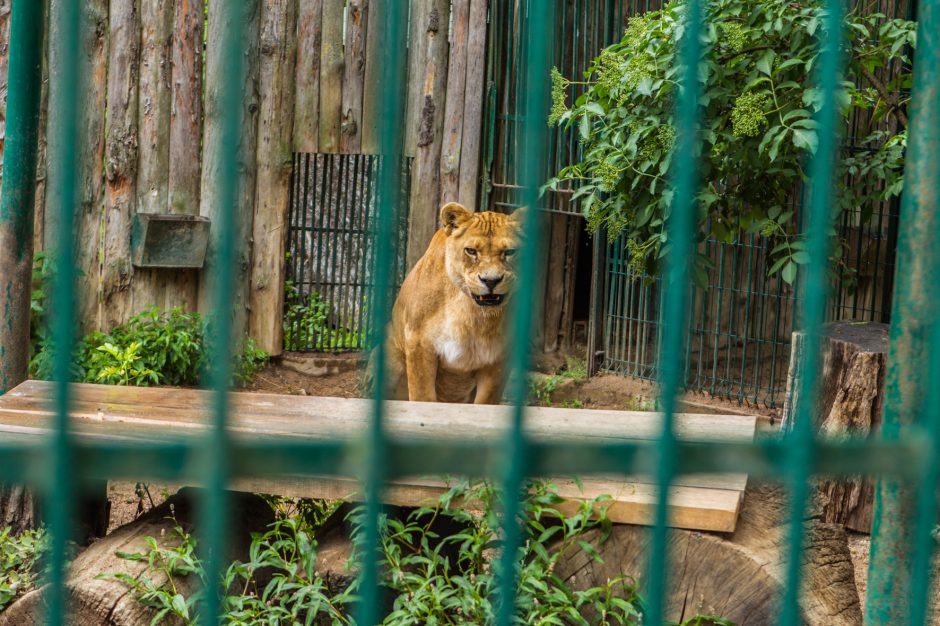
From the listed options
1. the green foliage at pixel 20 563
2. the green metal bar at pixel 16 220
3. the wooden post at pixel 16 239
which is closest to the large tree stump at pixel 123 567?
the green foliage at pixel 20 563

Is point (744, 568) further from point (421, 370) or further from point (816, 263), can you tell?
point (421, 370)

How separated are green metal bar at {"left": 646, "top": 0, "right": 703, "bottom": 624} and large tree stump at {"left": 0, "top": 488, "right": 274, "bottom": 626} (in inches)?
102

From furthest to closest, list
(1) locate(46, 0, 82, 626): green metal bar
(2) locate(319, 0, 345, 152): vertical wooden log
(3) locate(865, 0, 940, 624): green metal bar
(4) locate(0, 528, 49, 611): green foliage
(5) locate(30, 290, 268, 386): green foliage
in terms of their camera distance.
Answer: (2) locate(319, 0, 345, 152): vertical wooden log < (5) locate(30, 290, 268, 386): green foliage < (4) locate(0, 528, 49, 611): green foliage < (3) locate(865, 0, 940, 624): green metal bar < (1) locate(46, 0, 82, 626): green metal bar

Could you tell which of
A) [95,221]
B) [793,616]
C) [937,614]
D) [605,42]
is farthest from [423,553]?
[605,42]

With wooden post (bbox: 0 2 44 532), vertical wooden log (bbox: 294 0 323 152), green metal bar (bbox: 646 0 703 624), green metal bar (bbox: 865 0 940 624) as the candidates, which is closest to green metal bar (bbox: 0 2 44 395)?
wooden post (bbox: 0 2 44 532)

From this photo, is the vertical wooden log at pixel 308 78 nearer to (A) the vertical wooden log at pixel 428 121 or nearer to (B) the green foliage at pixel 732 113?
(A) the vertical wooden log at pixel 428 121

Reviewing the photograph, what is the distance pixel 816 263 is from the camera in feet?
4.76

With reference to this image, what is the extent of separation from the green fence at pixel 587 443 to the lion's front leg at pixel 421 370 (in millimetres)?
5249

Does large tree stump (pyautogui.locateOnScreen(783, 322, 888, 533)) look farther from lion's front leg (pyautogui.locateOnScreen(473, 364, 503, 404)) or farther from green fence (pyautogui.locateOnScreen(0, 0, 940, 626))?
green fence (pyautogui.locateOnScreen(0, 0, 940, 626))

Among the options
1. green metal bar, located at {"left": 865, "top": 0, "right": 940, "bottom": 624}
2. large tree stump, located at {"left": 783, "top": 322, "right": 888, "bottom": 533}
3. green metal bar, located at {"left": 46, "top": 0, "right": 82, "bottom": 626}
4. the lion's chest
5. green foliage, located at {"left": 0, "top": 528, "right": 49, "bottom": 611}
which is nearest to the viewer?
green metal bar, located at {"left": 46, "top": 0, "right": 82, "bottom": 626}

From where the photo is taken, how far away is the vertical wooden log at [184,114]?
8.30 m

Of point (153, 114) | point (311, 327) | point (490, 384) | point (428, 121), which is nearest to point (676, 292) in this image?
point (490, 384)

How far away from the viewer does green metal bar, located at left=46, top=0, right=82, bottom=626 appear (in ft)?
4.14

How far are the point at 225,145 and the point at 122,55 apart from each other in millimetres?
7353
